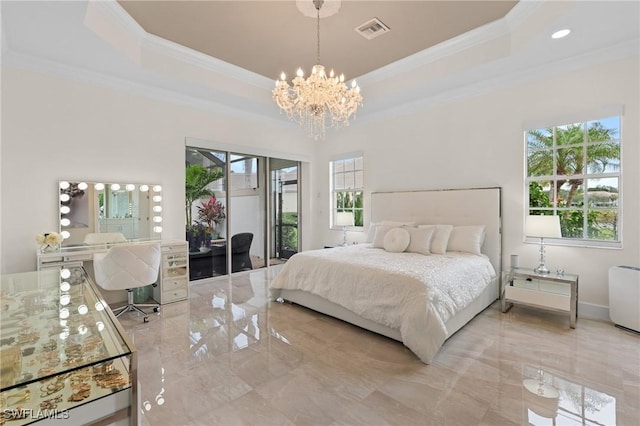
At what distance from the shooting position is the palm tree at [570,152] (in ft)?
10.7

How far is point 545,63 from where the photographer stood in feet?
11.4

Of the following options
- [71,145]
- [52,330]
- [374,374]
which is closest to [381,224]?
[374,374]

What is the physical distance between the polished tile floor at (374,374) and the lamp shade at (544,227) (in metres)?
0.95

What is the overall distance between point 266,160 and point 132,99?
2351mm

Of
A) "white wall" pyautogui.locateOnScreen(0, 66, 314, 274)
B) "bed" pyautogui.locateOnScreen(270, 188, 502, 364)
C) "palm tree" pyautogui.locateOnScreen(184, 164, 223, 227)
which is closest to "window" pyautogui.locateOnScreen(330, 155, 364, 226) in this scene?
"bed" pyautogui.locateOnScreen(270, 188, 502, 364)

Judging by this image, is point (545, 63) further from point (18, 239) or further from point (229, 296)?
point (18, 239)

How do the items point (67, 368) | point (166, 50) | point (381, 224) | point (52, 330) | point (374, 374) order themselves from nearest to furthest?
point (67, 368) < point (52, 330) < point (374, 374) < point (166, 50) < point (381, 224)

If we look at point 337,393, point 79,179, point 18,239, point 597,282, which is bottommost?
point 337,393

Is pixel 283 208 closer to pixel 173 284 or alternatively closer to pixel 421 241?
pixel 173 284

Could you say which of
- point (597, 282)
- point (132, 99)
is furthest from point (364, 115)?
point (597, 282)

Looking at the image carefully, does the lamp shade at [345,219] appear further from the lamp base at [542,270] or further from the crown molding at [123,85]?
the lamp base at [542,270]

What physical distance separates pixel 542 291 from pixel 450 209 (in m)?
1.52

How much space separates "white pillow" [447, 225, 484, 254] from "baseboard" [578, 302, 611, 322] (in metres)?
1.17

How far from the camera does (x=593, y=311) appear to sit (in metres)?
3.22
